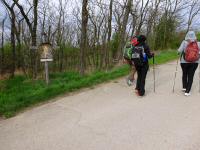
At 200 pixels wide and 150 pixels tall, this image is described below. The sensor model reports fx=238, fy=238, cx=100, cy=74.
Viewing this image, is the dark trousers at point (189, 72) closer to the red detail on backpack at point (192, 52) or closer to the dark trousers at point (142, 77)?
the red detail on backpack at point (192, 52)

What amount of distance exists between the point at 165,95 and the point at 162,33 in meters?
21.6

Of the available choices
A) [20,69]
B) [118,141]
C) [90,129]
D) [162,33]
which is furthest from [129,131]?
[162,33]

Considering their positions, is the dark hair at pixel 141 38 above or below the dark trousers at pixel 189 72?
above

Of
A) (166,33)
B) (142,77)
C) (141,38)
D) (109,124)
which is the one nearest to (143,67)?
(142,77)

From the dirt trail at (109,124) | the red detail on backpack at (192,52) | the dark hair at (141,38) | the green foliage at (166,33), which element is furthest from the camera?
the green foliage at (166,33)

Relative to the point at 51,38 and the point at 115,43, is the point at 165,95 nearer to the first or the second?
the point at 51,38

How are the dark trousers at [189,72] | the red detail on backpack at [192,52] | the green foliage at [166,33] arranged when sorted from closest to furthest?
the red detail on backpack at [192,52]
the dark trousers at [189,72]
the green foliage at [166,33]

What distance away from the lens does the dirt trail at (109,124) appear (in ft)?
12.2

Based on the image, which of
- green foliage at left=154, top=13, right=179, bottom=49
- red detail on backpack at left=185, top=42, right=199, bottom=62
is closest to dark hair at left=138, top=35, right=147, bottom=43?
red detail on backpack at left=185, top=42, right=199, bottom=62

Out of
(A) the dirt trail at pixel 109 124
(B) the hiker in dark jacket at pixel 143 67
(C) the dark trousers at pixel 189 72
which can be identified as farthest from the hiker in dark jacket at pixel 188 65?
(B) the hiker in dark jacket at pixel 143 67

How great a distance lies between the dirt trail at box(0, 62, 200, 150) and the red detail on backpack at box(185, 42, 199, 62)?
1026mm

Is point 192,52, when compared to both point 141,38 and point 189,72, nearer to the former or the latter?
point 189,72

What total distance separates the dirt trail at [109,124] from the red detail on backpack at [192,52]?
40.4 inches

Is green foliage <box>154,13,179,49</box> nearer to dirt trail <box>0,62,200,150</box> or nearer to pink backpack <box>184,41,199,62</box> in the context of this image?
pink backpack <box>184,41,199,62</box>
